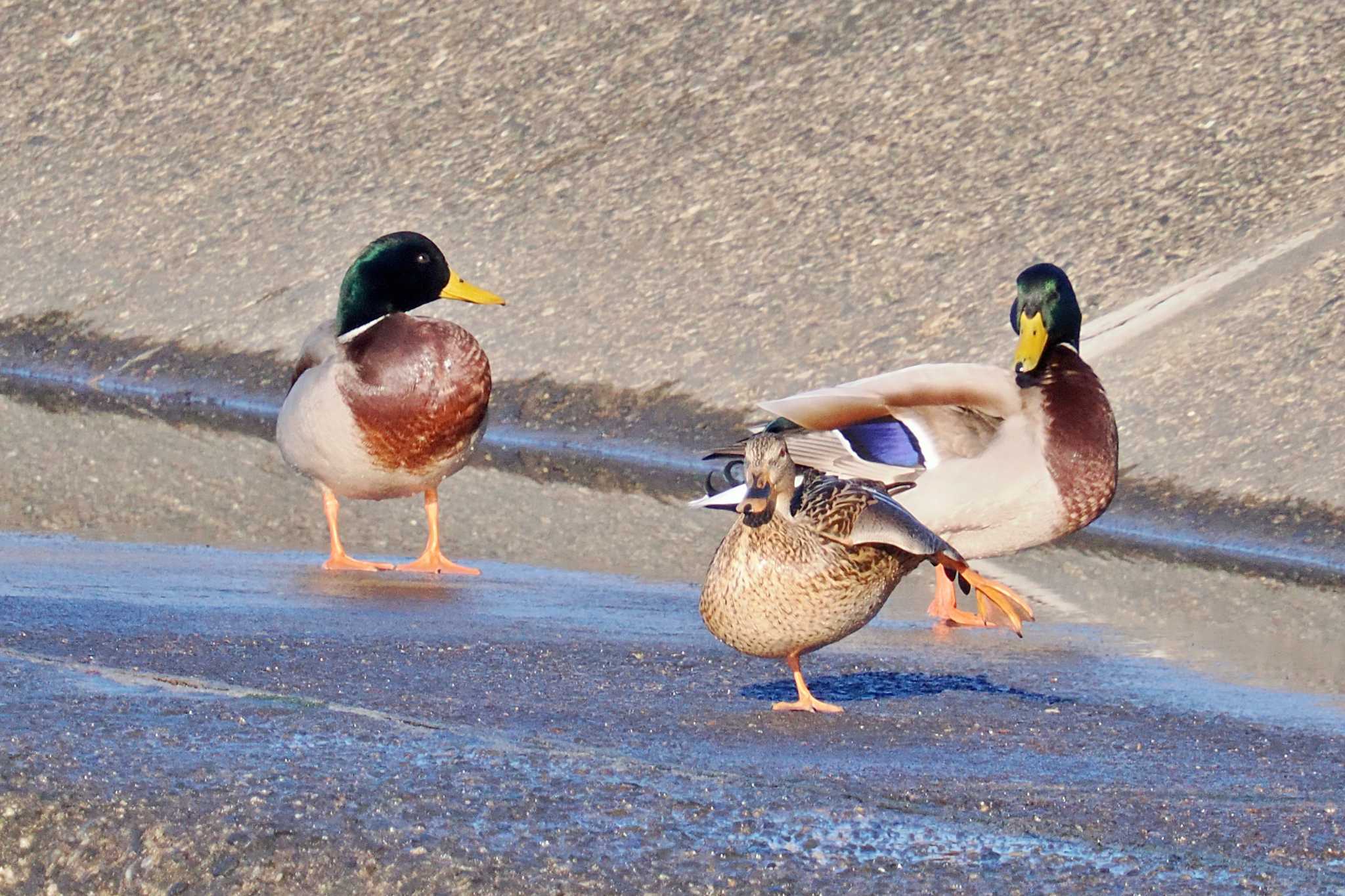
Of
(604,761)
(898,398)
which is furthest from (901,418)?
(604,761)

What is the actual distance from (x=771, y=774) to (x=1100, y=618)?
3295 millimetres

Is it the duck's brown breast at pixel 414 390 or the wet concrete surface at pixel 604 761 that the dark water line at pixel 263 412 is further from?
the wet concrete surface at pixel 604 761

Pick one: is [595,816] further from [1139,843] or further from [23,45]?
[23,45]

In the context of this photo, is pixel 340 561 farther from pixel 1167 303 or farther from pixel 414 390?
pixel 1167 303

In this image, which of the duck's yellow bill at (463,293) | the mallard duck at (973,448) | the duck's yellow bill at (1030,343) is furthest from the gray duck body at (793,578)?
the duck's yellow bill at (463,293)

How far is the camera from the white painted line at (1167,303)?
44.0ft

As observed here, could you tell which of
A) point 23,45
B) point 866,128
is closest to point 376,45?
point 23,45

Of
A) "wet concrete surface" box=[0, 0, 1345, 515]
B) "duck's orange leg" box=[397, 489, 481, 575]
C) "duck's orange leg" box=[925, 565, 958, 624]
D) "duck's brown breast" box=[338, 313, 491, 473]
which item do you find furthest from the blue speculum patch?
"wet concrete surface" box=[0, 0, 1345, 515]

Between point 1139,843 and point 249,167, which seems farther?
point 249,167

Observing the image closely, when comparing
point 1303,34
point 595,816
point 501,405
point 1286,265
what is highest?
point 1303,34

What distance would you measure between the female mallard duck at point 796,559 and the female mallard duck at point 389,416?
9.83ft

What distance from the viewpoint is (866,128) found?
57.4 ft

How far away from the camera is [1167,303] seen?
13836 mm

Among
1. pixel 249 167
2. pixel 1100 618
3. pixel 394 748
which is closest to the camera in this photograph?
pixel 394 748
